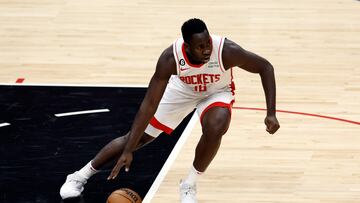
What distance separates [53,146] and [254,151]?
2002mm

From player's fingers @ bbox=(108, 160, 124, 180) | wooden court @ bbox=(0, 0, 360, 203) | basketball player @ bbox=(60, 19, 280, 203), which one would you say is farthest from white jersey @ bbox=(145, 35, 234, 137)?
player's fingers @ bbox=(108, 160, 124, 180)

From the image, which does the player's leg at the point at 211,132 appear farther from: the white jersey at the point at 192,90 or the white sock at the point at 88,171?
the white sock at the point at 88,171

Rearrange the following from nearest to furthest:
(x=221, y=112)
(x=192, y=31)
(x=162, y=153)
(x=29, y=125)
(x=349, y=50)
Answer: (x=192, y=31), (x=221, y=112), (x=162, y=153), (x=29, y=125), (x=349, y=50)

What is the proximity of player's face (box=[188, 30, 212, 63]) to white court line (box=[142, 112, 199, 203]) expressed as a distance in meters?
1.49

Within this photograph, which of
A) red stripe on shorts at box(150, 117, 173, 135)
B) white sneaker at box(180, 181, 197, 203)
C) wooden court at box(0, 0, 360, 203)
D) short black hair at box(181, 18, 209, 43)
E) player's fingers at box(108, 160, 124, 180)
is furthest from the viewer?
wooden court at box(0, 0, 360, 203)

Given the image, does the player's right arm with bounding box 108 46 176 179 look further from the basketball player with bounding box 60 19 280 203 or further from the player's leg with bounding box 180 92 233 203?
the player's leg with bounding box 180 92 233 203

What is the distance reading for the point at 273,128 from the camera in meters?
8.20

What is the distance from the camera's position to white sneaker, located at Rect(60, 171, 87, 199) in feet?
29.7

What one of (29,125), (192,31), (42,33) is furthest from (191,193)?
(42,33)

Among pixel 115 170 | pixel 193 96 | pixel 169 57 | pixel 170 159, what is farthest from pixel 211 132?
pixel 170 159

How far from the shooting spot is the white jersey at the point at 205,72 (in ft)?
28.0

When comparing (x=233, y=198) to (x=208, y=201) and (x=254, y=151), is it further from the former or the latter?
(x=254, y=151)

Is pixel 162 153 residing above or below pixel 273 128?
below

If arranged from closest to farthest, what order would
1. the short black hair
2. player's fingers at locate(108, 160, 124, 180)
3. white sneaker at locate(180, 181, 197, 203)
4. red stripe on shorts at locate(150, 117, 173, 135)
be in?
player's fingers at locate(108, 160, 124, 180) < the short black hair < white sneaker at locate(180, 181, 197, 203) < red stripe on shorts at locate(150, 117, 173, 135)
